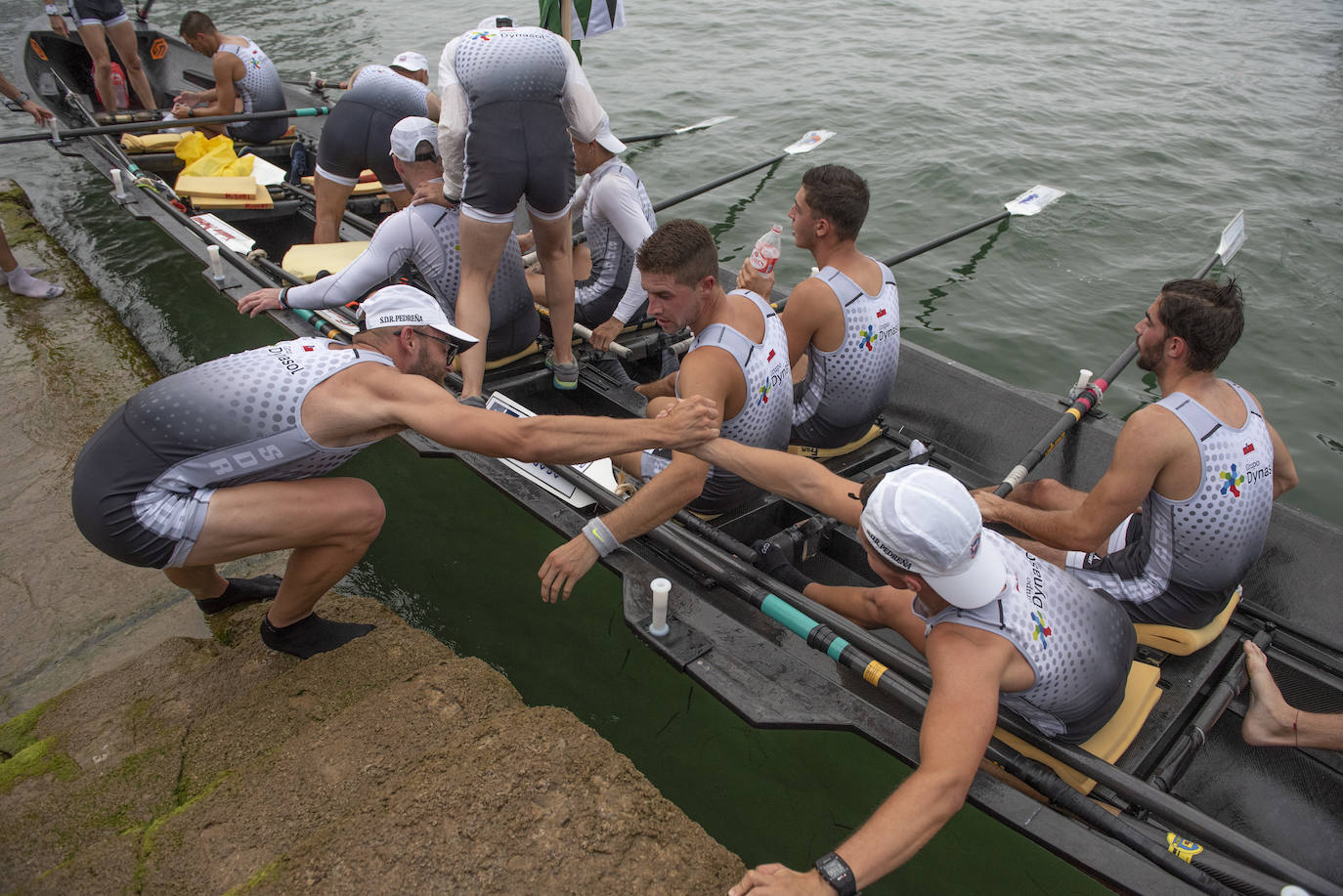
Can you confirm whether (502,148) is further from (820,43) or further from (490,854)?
(820,43)

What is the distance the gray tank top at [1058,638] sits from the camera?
2.40 meters

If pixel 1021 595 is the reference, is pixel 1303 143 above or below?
below

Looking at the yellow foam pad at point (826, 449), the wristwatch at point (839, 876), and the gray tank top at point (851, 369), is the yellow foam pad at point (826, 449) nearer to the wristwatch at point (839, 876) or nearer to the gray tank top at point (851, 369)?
the gray tank top at point (851, 369)

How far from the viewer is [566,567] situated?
3172 mm

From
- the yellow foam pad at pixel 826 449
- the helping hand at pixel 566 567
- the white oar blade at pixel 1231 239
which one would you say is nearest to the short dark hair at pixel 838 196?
the yellow foam pad at pixel 826 449

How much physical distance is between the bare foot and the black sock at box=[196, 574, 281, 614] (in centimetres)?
402

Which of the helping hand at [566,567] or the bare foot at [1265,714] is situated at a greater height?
the helping hand at [566,567]

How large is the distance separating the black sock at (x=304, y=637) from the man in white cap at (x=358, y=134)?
391 cm

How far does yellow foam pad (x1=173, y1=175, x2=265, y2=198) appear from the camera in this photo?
7051 millimetres

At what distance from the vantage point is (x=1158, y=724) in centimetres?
299

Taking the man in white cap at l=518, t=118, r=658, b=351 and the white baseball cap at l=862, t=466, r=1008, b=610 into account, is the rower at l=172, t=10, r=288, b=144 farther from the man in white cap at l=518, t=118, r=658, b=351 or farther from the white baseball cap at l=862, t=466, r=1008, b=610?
the white baseball cap at l=862, t=466, r=1008, b=610

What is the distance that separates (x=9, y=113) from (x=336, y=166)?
996 centimetres

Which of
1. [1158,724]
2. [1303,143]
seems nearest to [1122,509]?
[1158,724]

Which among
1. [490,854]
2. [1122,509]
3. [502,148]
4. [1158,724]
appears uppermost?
[502,148]
